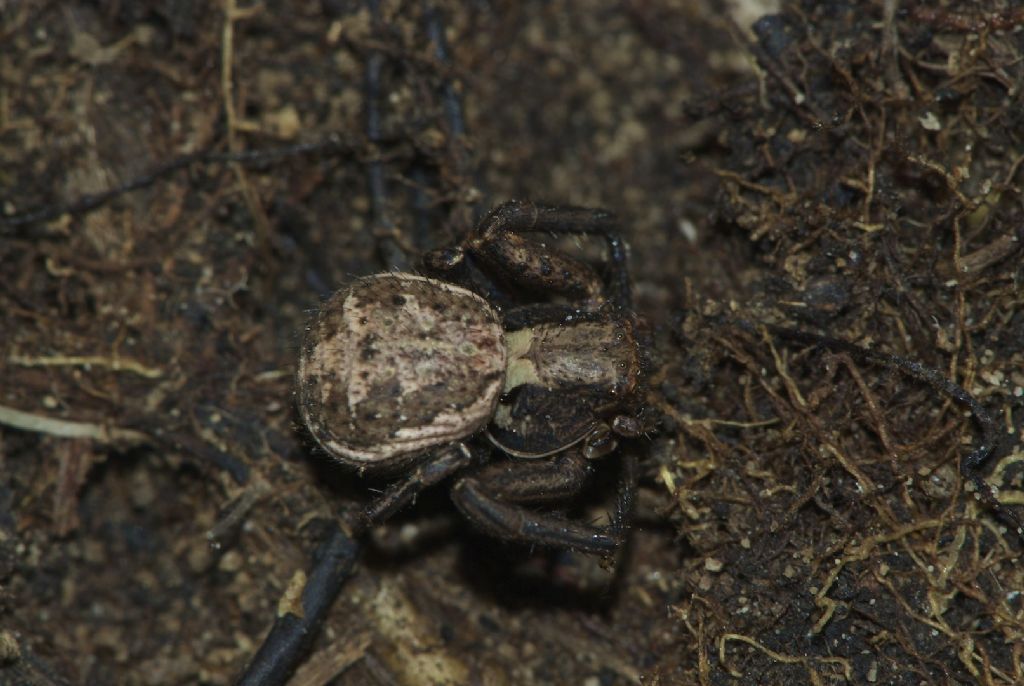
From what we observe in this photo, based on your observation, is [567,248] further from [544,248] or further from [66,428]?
[66,428]

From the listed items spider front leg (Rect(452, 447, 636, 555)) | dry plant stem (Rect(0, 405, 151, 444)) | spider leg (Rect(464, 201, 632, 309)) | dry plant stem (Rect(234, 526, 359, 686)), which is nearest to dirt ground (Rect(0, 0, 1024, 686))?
dry plant stem (Rect(0, 405, 151, 444))

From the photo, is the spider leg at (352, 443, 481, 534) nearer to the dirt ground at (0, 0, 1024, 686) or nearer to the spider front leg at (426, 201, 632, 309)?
the dirt ground at (0, 0, 1024, 686)

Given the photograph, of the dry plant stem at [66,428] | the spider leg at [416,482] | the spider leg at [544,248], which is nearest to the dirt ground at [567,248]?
the dry plant stem at [66,428]

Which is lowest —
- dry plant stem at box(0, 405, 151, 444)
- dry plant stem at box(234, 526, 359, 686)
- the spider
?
dry plant stem at box(234, 526, 359, 686)

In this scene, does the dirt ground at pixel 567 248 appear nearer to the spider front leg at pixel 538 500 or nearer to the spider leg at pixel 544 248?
the spider front leg at pixel 538 500

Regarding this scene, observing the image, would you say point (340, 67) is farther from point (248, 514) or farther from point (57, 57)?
point (248, 514)

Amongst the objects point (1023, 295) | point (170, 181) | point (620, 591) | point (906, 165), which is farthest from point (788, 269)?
point (170, 181)

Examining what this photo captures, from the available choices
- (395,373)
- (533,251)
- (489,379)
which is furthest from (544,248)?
(395,373)
